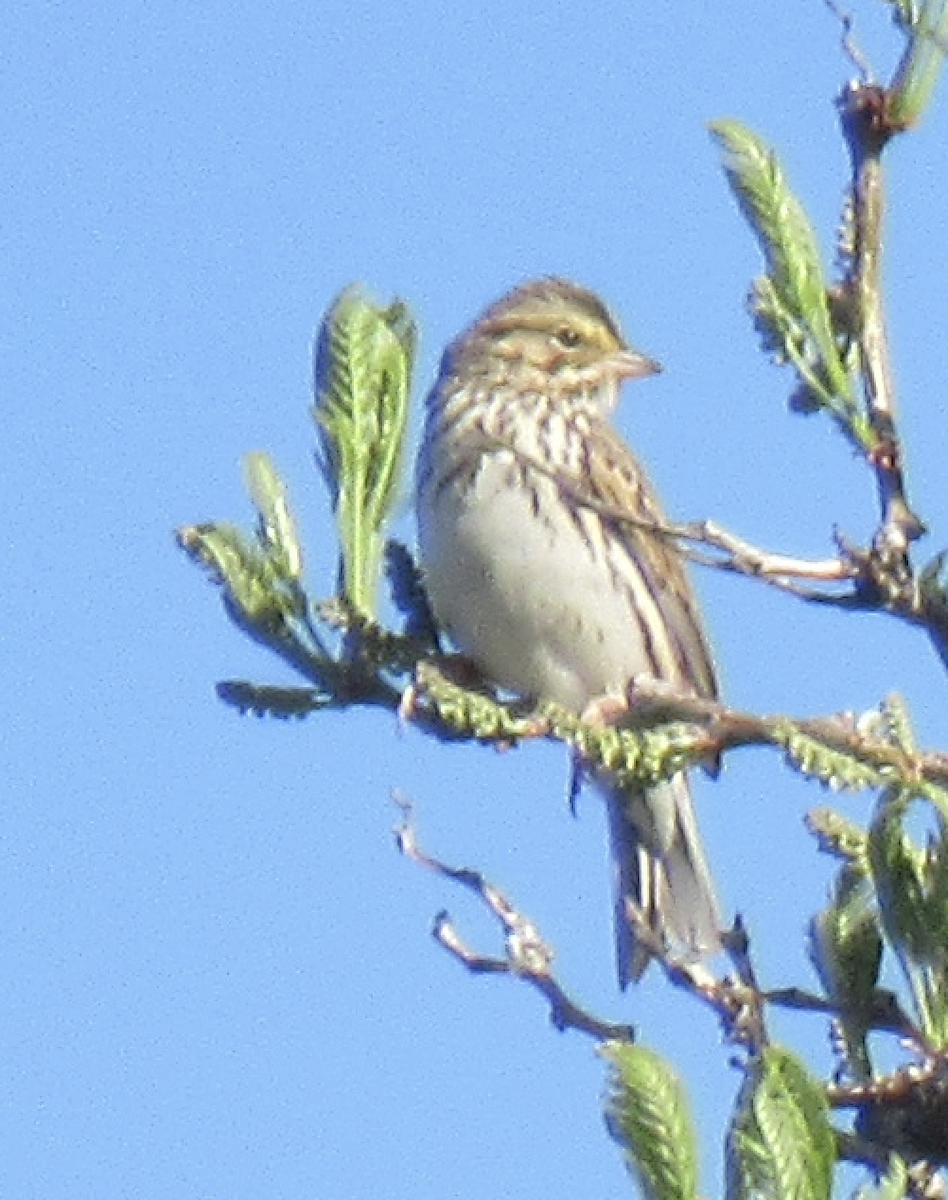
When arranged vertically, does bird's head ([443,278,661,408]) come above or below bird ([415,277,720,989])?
above

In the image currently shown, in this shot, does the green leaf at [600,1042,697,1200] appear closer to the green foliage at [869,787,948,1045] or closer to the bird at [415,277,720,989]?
the green foliage at [869,787,948,1045]

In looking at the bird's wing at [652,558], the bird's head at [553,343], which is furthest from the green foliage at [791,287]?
the bird's head at [553,343]

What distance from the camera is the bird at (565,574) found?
638 centimetres

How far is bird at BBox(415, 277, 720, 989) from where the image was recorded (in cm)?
638

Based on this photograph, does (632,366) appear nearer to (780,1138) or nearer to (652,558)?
(652,558)

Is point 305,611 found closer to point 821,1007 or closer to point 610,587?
point 821,1007

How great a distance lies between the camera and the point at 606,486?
7.08 meters

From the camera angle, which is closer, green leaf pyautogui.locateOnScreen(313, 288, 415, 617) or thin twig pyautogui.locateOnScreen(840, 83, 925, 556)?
thin twig pyautogui.locateOnScreen(840, 83, 925, 556)

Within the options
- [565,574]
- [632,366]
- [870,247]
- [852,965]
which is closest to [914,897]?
[852,965]

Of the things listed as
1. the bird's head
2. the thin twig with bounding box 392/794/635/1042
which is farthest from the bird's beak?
the thin twig with bounding box 392/794/635/1042

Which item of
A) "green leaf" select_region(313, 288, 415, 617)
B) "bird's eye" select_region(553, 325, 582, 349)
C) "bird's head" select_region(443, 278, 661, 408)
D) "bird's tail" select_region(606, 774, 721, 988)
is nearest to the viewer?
"green leaf" select_region(313, 288, 415, 617)

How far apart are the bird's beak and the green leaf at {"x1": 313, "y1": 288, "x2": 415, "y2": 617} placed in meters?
4.83

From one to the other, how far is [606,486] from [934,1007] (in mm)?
4686

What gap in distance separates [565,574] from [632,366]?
1.24 m
